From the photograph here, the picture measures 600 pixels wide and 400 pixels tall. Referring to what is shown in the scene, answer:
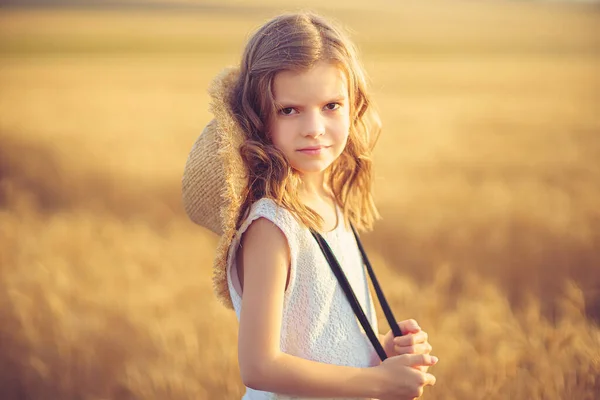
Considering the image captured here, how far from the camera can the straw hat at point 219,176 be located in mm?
1474

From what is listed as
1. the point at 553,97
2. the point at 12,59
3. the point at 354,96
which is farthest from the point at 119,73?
the point at 354,96

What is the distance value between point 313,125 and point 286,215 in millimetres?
210

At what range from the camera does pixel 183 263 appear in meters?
3.72

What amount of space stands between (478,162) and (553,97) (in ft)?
11.1

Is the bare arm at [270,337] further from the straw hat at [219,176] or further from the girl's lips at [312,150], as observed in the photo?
the girl's lips at [312,150]

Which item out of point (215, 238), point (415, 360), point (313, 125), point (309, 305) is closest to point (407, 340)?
point (415, 360)

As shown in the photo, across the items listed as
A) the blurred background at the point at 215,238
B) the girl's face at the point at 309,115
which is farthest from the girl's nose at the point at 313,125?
the blurred background at the point at 215,238

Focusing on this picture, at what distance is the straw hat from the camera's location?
1474mm

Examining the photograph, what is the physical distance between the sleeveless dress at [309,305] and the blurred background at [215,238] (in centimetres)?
61

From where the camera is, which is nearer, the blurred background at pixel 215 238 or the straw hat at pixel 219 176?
the straw hat at pixel 219 176

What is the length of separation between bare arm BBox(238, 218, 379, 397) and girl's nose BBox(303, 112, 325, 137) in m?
0.23

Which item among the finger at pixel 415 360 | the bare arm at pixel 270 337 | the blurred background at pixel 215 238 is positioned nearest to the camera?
the bare arm at pixel 270 337

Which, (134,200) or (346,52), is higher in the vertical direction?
(346,52)

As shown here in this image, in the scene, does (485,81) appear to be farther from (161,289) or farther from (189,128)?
(161,289)
